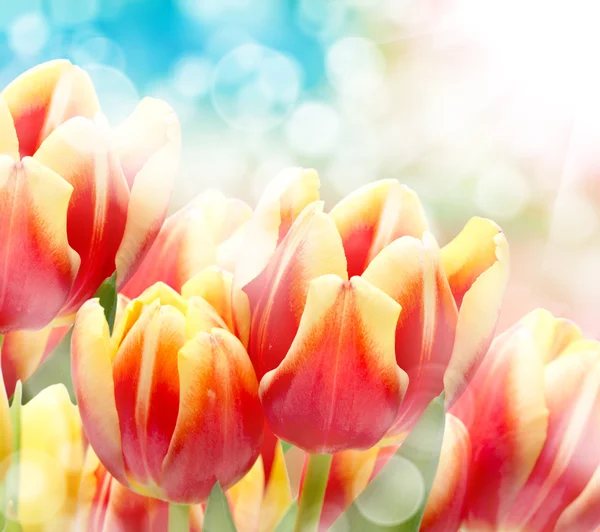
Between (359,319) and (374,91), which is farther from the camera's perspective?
(374,91)

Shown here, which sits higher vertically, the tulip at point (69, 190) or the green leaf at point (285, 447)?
the tulip at point (69, 190)

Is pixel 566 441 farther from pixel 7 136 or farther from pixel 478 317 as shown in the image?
pixel 7 136

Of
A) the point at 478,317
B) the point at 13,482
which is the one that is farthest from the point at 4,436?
the point at 478,317

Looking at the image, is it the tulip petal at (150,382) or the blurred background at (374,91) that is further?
the blurred background at (374,91)

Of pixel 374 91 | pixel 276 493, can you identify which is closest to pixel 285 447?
pixel 276 493

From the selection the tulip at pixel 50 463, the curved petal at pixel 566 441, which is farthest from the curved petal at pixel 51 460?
the curved petal at pixel 566 441

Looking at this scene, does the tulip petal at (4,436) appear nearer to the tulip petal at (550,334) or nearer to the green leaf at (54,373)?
the green leaf at (54,373)

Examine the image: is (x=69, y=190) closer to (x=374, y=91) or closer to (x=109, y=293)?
(x=109, y=293)

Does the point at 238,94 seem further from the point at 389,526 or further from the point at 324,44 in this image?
the point at 389,526
